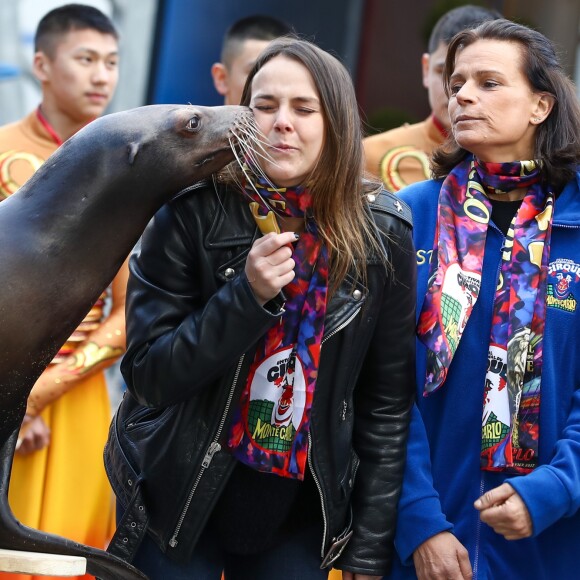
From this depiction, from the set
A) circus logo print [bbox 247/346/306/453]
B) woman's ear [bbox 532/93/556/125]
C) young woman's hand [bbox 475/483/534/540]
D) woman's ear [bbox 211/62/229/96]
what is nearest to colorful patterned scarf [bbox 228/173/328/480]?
circus logo print [bbox 247/346/306/453]

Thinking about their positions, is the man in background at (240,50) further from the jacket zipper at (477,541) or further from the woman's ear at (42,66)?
the jacket zipper at (477,541)

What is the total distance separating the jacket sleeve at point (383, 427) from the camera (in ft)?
9.23

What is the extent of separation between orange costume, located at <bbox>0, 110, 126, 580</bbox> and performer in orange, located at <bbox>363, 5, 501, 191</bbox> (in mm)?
1147

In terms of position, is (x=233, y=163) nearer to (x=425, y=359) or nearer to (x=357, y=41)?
(x=425, y=359)

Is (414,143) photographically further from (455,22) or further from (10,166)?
(10,166)

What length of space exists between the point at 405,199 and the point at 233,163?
0.62 metres

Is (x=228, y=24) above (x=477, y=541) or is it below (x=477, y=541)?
above

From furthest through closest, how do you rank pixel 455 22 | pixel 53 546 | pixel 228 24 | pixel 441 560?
1. pixel 228 24
2. pixel 455 22
3. pixel 441 560
4. pixel 53 546

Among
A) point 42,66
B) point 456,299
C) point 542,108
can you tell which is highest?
point 542,108

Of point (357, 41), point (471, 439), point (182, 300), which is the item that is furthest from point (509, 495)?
point (357, 41)

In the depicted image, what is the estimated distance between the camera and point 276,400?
268 cm

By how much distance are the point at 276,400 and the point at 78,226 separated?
23.9 inches

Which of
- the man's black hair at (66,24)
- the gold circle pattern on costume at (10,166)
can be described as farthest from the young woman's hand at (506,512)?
the man's black hair at (66,24)

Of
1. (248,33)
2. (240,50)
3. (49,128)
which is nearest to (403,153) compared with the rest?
(240,50)
